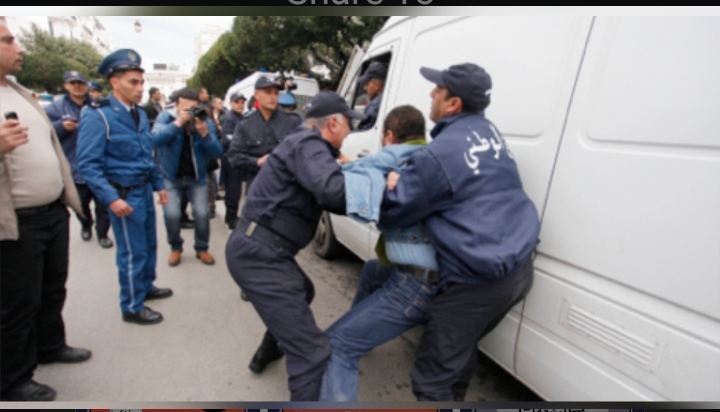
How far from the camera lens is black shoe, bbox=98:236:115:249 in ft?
13.6

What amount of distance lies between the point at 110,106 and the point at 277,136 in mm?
1390

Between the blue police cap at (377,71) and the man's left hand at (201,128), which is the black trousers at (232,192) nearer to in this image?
the man's left hand at (201,128)

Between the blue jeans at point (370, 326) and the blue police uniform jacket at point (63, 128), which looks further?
the blue police uniform jacket at point (63, 128)

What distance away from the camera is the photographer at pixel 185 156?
127 inches

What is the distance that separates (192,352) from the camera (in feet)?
7.89

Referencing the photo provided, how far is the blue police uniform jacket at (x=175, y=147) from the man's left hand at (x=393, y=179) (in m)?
2.54

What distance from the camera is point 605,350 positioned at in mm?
1319

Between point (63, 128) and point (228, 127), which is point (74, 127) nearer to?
point (63, 128)

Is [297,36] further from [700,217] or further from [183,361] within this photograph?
[700,217]

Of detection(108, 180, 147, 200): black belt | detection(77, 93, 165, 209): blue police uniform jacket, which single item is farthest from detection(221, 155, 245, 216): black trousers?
detection(108, 180, 147, 200): black belt

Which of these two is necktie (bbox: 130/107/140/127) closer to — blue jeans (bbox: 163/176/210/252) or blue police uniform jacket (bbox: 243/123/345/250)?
blue jeans (bbox: 163/176/210/252)

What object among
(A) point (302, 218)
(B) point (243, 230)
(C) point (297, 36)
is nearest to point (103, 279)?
(B) point (243, 230)

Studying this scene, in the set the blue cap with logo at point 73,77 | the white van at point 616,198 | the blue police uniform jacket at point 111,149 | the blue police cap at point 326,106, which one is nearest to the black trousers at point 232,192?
the blue cap with logo at point 73,77

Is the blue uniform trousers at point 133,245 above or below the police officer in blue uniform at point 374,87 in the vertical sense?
below
